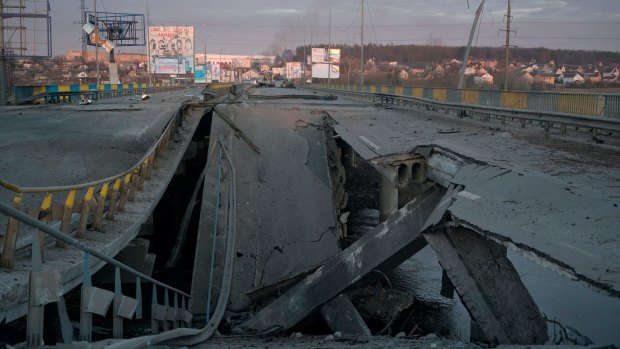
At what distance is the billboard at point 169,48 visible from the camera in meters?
86.4

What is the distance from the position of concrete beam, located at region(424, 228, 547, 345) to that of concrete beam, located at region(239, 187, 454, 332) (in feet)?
5.83

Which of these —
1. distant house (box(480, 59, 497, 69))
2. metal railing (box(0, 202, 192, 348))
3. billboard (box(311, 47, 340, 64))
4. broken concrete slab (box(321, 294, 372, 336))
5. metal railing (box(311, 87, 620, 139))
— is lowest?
broken concrete slab (box(321, 294, 372, 336))

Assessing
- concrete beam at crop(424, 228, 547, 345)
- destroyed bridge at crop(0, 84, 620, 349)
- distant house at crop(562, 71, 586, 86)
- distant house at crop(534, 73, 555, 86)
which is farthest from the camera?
distant house at crop(534, 73, 555, 86)

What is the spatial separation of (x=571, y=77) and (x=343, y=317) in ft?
140

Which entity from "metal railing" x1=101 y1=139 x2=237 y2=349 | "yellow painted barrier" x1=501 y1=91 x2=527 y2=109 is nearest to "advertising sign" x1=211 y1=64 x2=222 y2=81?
"yellow painted barrier" x1=501 y1=91 x2=527 y2=109

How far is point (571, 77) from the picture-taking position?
157 ft

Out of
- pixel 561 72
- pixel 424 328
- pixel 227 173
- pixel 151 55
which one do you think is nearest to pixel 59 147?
pixel 227 173

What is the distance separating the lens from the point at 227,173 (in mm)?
16547

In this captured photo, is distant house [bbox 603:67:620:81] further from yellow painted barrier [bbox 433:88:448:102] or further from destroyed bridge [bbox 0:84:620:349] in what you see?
destroyed bridge [bbox 0:84:620:349]

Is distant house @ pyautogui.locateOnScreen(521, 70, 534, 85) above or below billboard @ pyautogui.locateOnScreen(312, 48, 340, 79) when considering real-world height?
below

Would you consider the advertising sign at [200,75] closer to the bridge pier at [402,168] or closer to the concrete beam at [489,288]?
the bridge pier at [402,168]

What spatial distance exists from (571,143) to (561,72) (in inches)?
1518

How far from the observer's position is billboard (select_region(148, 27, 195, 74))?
283 ft

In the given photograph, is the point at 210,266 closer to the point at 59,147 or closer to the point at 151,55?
the point at 59,147
